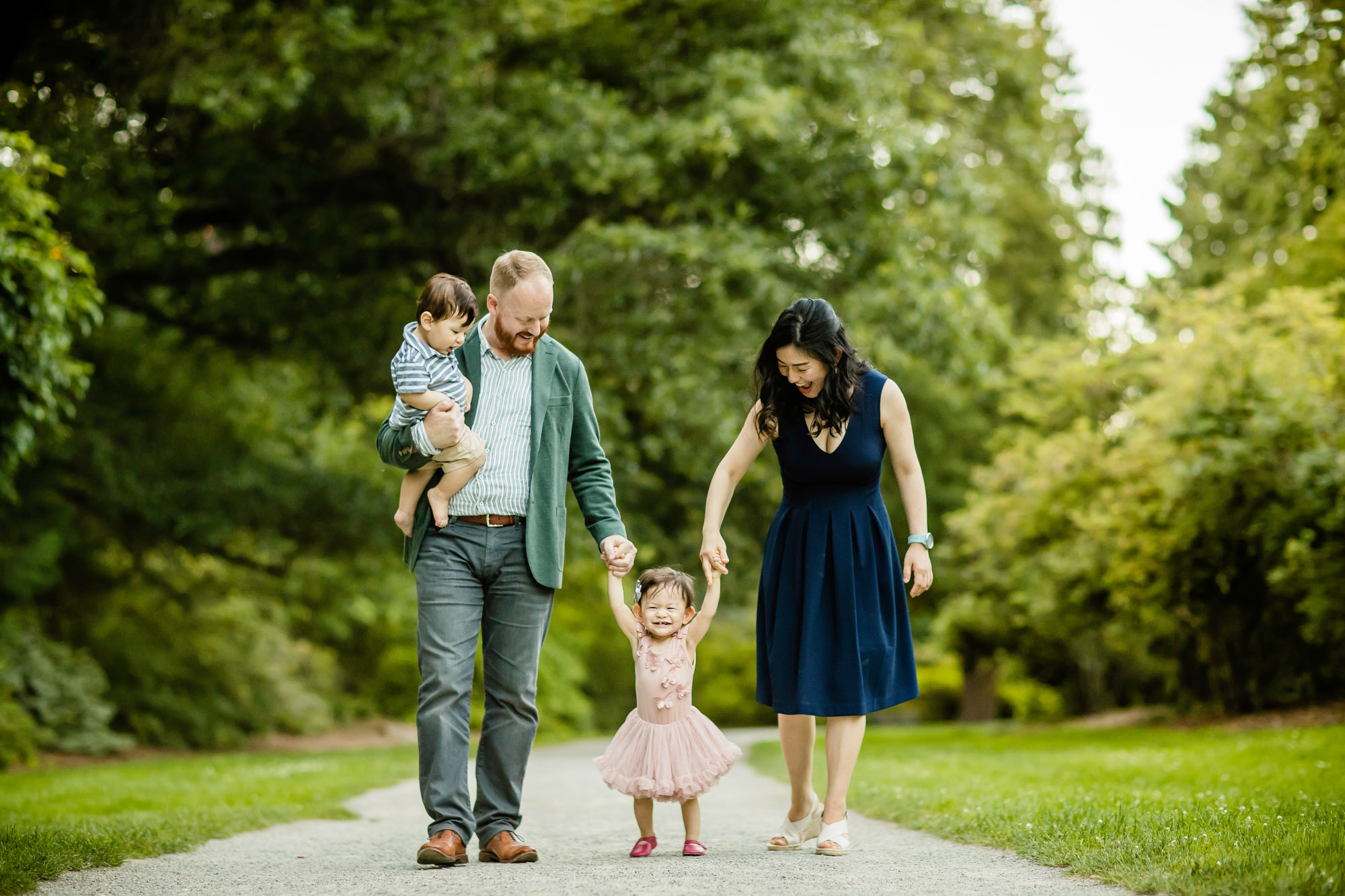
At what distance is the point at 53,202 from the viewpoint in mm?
8422

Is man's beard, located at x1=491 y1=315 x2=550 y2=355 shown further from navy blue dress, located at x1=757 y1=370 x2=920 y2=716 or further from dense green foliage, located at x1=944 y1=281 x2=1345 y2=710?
dense green foliage, located at x1=944 y1=281 x2=1345 y2=710

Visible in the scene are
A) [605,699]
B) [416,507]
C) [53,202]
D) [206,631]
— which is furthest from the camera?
[605,699]

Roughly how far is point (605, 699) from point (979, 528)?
16950 mm

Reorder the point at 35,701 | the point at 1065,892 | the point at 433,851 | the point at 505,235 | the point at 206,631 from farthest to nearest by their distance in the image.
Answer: the point at 206,631 → the point at 35,701 → the point at 505,235 → the point at 433,851 → the point at 1065,892

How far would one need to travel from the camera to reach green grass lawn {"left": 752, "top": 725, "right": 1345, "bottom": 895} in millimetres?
4047

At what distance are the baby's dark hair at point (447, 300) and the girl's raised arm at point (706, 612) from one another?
141 centimetres

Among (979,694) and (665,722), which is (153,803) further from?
(979,694)

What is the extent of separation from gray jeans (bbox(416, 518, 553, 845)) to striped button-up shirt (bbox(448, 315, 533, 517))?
105 millimetres

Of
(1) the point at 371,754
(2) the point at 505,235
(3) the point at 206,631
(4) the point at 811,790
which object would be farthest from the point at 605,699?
(4) the point at 811,790

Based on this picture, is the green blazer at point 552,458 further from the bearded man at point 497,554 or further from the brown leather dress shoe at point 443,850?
the brown leather dress shoe at point 443,850

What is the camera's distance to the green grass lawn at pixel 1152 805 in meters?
4.05

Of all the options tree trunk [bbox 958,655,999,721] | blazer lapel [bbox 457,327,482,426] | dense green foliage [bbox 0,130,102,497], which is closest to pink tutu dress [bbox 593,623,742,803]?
blazer lapel [bbox 457,327,482,426]

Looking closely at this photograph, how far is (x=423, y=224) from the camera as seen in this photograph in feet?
46.2

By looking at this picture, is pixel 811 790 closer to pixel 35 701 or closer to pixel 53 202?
pixel 53 202
